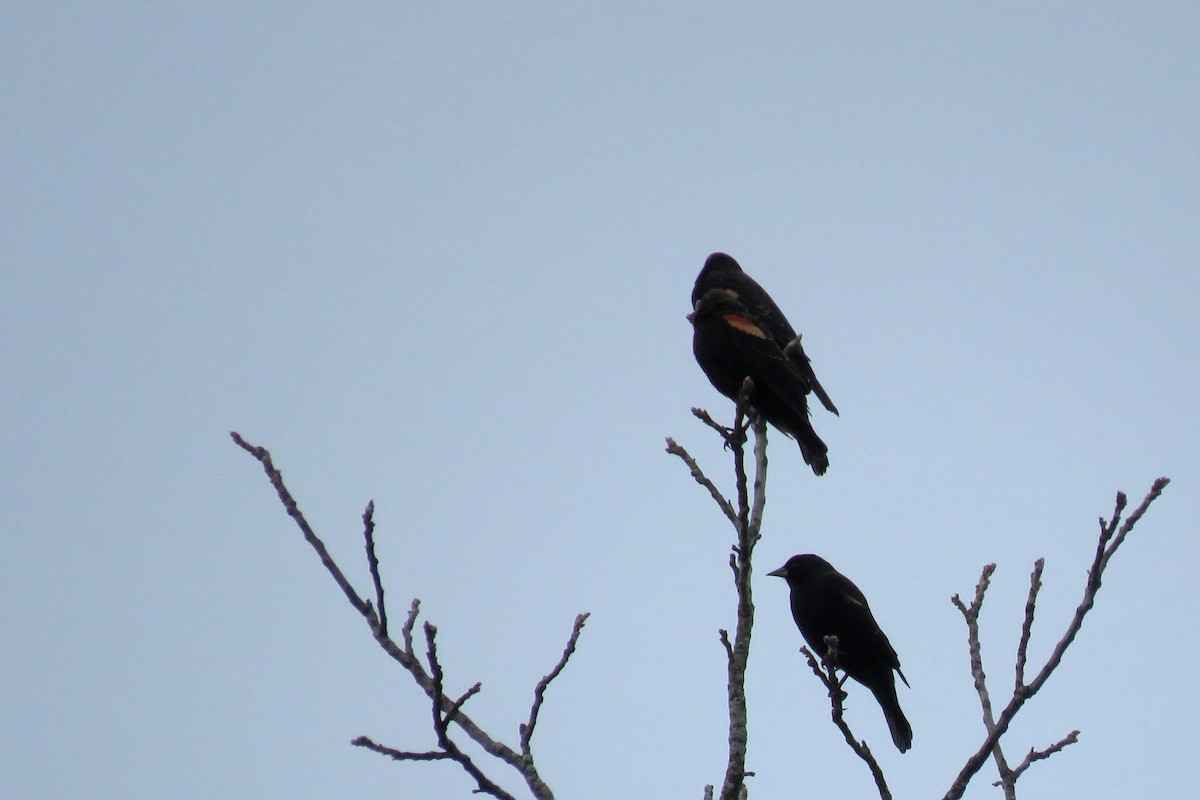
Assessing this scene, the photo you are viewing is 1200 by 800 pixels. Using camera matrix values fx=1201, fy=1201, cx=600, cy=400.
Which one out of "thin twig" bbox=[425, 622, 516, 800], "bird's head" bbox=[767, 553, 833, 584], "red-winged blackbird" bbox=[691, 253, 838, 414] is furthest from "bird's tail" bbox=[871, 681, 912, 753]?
"thin twig" bbox=[425, 622, 516, 800]

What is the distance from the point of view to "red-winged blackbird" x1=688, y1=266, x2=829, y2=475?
5668 mm

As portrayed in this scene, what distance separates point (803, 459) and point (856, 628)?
44.2 inches

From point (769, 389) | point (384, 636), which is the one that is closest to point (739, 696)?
point (384, 636)

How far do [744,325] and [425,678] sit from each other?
348 centimetres

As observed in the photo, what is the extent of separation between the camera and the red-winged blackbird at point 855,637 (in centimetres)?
634

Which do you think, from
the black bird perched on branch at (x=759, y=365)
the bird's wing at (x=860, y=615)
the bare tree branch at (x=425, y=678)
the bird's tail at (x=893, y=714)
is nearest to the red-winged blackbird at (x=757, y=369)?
the black bird perched on branch at (x=759, y=365)

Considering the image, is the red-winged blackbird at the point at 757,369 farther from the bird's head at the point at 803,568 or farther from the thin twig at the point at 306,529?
the thin twig at the point at 306,529

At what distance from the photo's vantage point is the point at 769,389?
5699 mm

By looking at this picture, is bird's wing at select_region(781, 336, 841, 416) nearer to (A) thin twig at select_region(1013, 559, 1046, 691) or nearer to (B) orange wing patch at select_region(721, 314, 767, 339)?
(B) orange wing patch at select_region(721, 314, 767, 339)

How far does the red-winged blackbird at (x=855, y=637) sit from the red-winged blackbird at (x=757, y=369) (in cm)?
106

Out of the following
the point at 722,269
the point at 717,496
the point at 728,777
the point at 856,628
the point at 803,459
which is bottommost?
the point at 728,777

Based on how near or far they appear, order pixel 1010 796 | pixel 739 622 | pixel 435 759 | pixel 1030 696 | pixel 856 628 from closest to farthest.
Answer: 1. pixel 435 759
2. pixel 1030 696
3. pixel 739 622
4. pixel 1010 796
5. pixel 856 628

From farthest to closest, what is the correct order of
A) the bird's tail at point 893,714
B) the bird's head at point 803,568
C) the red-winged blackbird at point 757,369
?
the bird's head at point 803,568, the bird's tail at point 893,714, the red-winged blackbird at point 757,369

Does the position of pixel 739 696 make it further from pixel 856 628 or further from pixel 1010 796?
pixel 856 628
